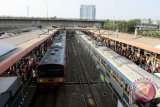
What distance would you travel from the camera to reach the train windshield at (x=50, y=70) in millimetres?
15945

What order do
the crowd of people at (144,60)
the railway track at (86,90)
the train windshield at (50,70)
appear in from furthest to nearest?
the crowd of people at (144,60), the train windshield at (50,70), the railway track at (86,90)

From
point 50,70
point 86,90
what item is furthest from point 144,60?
point 50,70

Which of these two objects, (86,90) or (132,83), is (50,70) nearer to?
(86,90)

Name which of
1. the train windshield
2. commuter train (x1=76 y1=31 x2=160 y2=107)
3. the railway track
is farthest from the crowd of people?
the train windshield

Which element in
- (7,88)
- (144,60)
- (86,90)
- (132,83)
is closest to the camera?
(132,83)

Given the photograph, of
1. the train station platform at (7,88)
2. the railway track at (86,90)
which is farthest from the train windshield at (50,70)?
the train station platform at (7,88)

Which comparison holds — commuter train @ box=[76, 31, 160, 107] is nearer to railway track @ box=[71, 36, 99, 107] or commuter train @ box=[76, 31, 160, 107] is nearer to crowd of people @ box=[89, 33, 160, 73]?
railway track @ box=[71, 36, 99, 107]

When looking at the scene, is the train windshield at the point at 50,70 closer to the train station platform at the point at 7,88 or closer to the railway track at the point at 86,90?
the railway track at the point at 86,90

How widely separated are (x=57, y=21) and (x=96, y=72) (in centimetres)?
4737

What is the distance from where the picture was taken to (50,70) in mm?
16078

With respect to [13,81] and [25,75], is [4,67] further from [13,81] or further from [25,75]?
[25,75]

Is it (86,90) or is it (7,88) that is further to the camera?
(86,90)

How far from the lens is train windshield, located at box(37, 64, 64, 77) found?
1595 centimetres

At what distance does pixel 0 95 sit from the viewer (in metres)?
9.87
